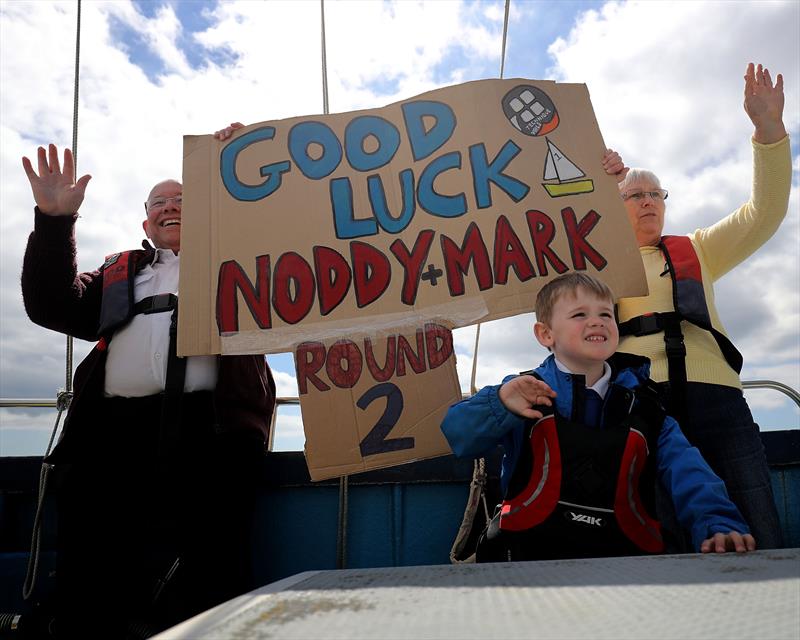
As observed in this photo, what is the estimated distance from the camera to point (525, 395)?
53.0 inches

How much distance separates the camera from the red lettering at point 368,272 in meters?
1.80

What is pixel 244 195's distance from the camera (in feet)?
6.31

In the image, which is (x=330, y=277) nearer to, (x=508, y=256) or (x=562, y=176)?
(x=508, y=256)

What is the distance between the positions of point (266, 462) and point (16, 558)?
2.94 feet

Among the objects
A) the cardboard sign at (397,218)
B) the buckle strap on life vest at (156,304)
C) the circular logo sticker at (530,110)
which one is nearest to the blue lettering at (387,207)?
the cardboard sign at (397,218)

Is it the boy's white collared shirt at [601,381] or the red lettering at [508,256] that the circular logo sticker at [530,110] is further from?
the boy's white collared shirt at [601,381]

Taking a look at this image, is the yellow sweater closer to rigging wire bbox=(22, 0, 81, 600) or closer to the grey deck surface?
the grey deck surface

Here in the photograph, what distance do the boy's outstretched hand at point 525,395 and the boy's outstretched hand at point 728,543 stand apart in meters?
0.40

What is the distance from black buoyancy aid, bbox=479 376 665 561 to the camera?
1279 millimetres

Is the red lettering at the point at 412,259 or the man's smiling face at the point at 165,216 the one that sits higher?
the man's smiling face at the point at 165,216

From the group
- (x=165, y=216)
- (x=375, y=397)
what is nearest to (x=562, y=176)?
Result: (x=375, y=397)

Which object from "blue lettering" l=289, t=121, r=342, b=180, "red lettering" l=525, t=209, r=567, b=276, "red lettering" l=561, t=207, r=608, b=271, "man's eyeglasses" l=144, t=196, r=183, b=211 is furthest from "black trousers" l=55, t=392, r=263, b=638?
"red lettering" l=561, t=207, r=608, b=271

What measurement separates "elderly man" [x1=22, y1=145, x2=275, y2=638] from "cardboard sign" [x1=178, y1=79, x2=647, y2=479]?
0.55 feet

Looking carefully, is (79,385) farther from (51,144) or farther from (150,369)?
(51,144)
